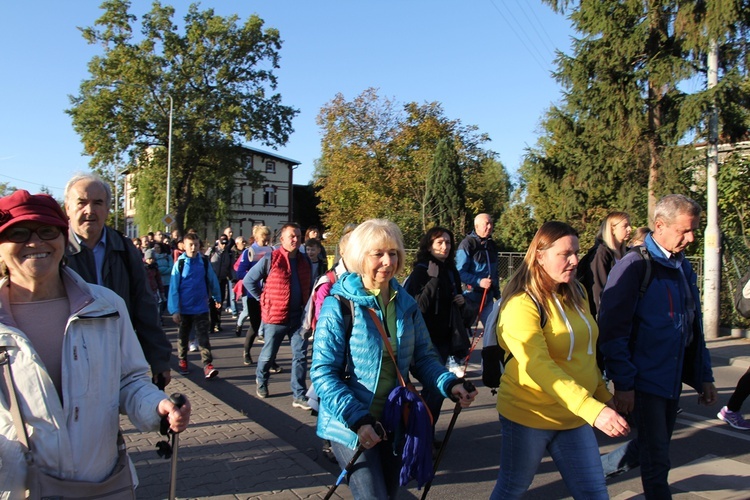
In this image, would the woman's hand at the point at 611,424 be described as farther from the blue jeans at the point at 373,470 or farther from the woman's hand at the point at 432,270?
the woman's hand at the point at 432,270

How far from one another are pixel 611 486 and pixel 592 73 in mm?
13603

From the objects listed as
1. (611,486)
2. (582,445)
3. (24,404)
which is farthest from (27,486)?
(611,486)

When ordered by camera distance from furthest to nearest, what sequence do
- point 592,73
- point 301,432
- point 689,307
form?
1. point 592,73
2. point 301,432
3. point 689,307

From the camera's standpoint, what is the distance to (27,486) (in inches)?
77.5

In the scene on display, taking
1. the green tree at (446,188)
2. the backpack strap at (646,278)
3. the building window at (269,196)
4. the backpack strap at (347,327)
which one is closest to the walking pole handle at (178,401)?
the backpack strap at (347,327)

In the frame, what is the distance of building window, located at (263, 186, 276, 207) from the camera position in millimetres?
66188

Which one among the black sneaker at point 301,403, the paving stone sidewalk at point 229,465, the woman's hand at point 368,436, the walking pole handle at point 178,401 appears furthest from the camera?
the black sneaker at point 301,403

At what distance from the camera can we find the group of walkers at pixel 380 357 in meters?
2.09

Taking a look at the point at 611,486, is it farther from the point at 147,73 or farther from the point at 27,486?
the point at 147,73

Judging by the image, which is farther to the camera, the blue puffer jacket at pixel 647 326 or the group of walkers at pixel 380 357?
the blue puffer jacket at pixel 647 326

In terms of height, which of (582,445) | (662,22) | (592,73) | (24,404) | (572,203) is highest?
(662,22)

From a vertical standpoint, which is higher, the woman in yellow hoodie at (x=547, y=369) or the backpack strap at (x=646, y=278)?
the backpack strap at (x=646, y=278)

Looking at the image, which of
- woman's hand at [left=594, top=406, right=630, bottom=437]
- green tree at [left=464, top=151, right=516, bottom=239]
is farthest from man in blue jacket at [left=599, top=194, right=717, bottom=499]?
green tree at [left=464, top=151, right=516, bottom=239]

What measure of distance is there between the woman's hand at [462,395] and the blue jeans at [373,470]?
0.38 metres
